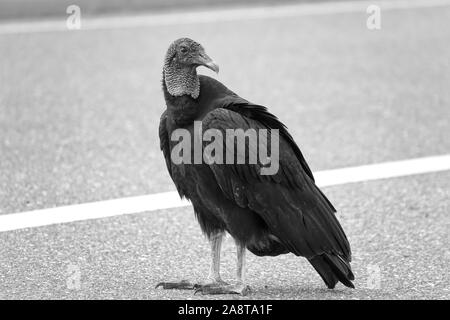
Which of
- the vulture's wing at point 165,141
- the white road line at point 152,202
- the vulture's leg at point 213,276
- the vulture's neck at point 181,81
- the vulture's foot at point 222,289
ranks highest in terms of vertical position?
the vulture's neck at point 181,81

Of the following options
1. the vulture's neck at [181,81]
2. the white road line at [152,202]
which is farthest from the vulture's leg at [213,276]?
the white road line at [152,202]

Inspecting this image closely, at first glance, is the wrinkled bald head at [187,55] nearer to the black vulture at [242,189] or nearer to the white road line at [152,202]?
the black vulture at [242,189]

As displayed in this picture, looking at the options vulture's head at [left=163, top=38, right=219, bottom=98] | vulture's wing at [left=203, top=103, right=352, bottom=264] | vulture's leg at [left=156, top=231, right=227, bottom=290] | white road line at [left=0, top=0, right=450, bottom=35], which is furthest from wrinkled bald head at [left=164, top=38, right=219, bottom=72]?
white road line at [left=0, top=0, right=450, bottom=35]

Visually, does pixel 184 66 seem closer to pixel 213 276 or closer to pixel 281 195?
pixel 281 195

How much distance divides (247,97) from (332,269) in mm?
4340

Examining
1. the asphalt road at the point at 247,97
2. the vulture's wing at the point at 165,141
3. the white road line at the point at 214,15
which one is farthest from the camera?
the white road line at the point at 214,15

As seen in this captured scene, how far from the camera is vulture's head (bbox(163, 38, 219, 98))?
491cm

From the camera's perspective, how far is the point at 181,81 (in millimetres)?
4922

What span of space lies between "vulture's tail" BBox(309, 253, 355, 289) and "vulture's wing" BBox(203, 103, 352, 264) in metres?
0.02

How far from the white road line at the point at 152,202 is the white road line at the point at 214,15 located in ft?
16.2

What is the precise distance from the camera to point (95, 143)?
784 centimetres

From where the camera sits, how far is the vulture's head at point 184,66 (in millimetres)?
4914

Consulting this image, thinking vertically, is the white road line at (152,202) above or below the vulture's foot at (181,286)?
above

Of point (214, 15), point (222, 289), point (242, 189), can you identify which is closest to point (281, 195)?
point (242, 189)
